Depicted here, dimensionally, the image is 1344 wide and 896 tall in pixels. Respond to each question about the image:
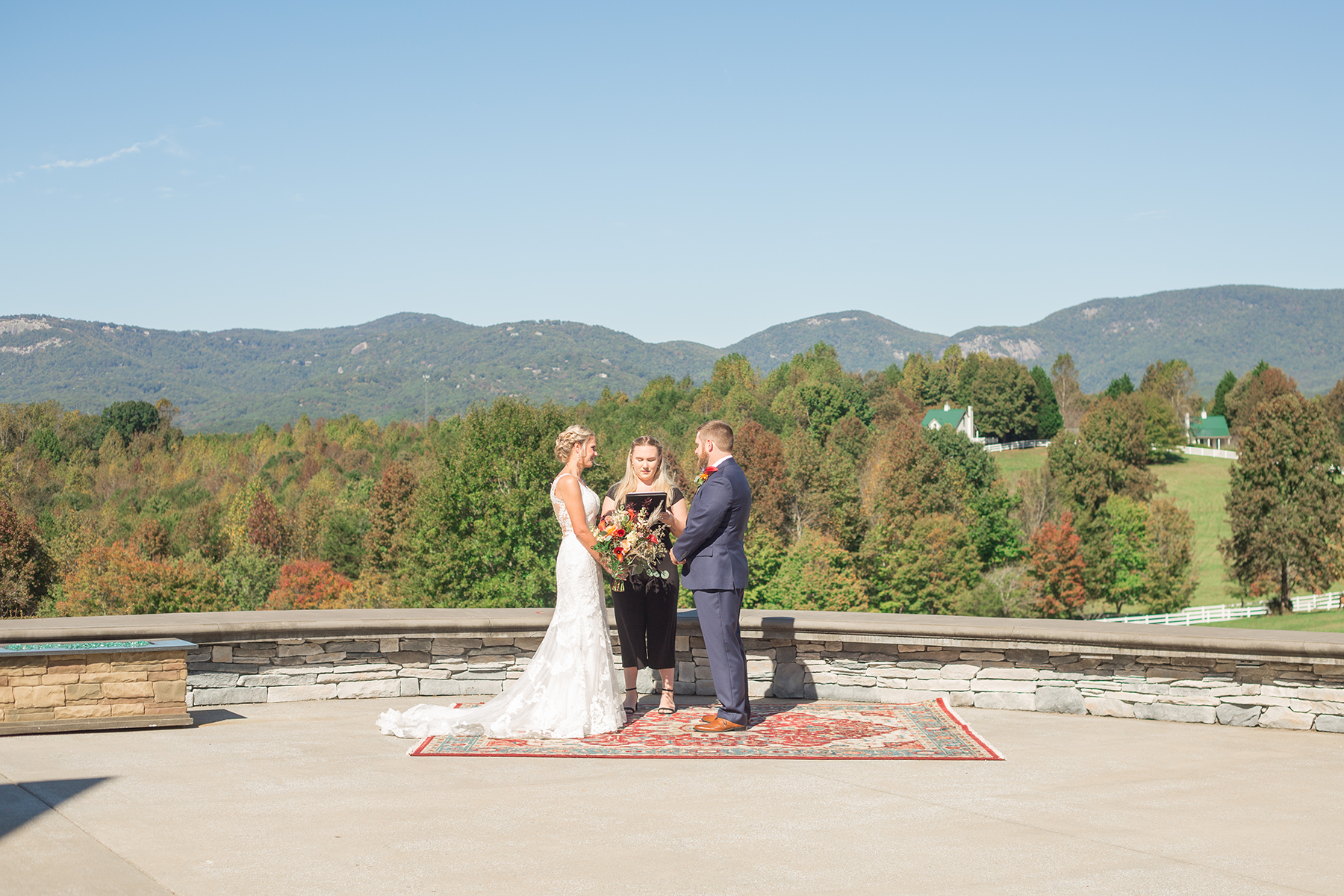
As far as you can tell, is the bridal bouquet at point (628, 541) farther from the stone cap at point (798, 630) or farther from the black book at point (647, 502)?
the stone cap at point (798, 630)

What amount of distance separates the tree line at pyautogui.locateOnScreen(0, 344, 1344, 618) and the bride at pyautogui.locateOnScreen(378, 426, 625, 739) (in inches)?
A: 1174

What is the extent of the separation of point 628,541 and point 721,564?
2.28ft

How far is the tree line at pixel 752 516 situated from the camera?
3988 cm

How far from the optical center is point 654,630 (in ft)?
27.0

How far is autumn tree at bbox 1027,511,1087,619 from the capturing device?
57969 millimetres

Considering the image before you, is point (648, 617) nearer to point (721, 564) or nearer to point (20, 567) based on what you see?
point (721, 564)

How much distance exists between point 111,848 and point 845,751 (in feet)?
14.1

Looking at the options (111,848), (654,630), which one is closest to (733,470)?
(654,630)

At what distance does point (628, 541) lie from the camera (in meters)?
7.76

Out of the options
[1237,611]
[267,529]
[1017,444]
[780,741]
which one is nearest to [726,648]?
[780,741]

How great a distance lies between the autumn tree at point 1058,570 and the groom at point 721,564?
5322 centimetres

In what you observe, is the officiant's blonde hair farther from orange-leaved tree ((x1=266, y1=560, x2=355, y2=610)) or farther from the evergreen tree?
the evergreen tree

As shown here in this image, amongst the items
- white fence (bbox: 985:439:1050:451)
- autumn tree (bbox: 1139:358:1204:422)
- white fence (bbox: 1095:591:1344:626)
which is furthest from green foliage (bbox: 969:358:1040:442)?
white fence (bbox: 1095:591:1344:626)

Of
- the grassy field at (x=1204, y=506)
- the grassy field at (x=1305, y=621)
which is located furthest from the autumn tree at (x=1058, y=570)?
the grassy field at (x=1305, y=621)
